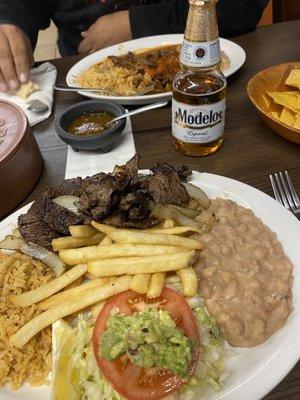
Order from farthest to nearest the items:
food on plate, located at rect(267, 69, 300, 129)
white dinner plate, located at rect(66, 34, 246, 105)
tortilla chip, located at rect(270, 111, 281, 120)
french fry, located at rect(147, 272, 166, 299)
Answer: white dinner plate, located at rect(66, 34, 246, 105), tortilla chip, located at rect(270, 111, 281, 120), food on plate, located at rect(267, 69, 300, 129), french fry, located at rect(147, 272, 166, 299)

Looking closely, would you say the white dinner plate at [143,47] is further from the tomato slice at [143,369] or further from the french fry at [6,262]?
the tomato slice at [143,369]

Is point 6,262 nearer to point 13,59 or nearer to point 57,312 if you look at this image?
point 57,312

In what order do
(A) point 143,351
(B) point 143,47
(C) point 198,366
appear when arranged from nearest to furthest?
1. (A) point 143,351
2. (C) point 198,366
3. (B) point 143,47

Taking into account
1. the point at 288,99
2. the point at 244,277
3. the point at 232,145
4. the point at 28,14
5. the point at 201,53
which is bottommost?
the point at 232,145

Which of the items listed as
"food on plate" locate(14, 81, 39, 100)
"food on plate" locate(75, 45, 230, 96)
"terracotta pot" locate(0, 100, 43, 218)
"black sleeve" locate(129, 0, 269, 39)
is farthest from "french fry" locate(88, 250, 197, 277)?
"black sleeve" locate(129, 0, 269, 39)

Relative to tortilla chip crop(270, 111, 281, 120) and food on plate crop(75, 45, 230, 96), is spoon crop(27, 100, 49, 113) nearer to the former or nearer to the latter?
food on plate crop(75, 45, 230, 96)

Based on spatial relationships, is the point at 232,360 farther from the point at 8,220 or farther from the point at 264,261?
the point at 8,220

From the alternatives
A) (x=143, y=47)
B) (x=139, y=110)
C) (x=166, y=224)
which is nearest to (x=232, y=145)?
(x=139, y=110)
